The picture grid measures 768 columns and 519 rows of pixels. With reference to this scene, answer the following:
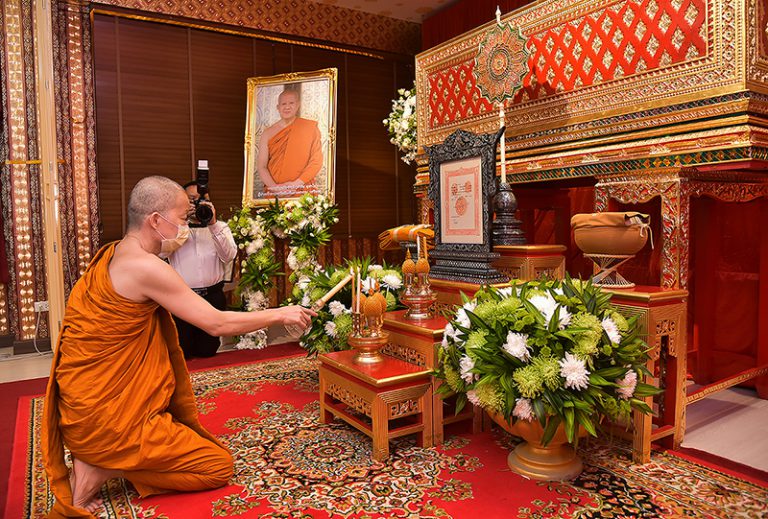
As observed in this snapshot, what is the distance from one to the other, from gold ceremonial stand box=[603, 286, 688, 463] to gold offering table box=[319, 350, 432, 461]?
3.11 feet

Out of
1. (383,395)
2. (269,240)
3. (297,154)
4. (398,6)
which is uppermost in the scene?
(398,6)

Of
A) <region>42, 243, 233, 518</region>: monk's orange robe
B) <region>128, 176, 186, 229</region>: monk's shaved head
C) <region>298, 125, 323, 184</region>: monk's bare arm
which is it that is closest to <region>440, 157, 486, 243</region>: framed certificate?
<region>128, 176, 186, 229</region>: monk's shaved head

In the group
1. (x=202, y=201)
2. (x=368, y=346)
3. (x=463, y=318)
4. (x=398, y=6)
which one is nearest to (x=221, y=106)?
(x=202, y=201)

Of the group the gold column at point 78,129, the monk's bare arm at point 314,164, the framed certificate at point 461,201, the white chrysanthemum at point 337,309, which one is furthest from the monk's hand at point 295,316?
the gold column at point 78,129

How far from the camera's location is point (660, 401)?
2822mm

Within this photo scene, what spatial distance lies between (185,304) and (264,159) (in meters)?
3.97

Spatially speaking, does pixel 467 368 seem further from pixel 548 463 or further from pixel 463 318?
pixel 548 463

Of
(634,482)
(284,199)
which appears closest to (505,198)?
(634,482)

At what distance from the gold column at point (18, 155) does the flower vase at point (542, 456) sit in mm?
4813

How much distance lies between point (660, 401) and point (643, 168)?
1209 millimetres

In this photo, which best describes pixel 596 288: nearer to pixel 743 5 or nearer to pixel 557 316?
pixel 557 316

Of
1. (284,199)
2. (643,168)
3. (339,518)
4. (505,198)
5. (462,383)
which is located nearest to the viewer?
(339,518)

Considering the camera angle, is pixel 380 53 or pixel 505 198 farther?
pixel 380 53

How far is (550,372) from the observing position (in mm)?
2170
